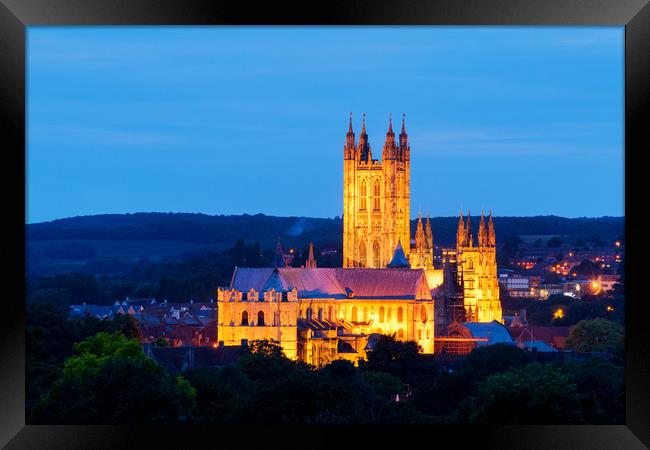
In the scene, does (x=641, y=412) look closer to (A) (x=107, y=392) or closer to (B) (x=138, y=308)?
(A) (x=107, y=392)

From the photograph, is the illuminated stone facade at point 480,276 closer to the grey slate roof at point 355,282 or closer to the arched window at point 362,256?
the arched window at point 362,256

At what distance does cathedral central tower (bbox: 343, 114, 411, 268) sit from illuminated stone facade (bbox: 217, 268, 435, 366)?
13.6 m

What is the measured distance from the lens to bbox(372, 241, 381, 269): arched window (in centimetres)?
8925

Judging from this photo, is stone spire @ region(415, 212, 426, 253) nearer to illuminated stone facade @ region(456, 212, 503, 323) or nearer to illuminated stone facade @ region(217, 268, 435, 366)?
illuminated stone facade @ region(456, 212, 503, 323)

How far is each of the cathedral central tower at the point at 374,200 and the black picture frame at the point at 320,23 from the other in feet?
251

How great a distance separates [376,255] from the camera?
89562mm

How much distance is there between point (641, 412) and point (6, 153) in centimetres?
596

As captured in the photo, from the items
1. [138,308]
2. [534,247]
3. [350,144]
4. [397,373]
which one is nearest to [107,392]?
[397,373]

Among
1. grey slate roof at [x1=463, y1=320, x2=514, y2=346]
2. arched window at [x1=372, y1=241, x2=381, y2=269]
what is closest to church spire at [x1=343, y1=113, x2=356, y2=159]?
arched window at [x1=372, y1=241, x2=381, y2=269]

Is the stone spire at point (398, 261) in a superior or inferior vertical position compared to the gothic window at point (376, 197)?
inferior

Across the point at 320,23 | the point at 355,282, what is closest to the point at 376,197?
the point at 355,282

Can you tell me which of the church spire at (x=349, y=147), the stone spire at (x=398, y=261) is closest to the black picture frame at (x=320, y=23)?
the stone spire at (x=398, y=261)

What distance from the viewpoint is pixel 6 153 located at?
11.9 metres

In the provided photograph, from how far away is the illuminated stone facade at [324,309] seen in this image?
6550 centimetres
